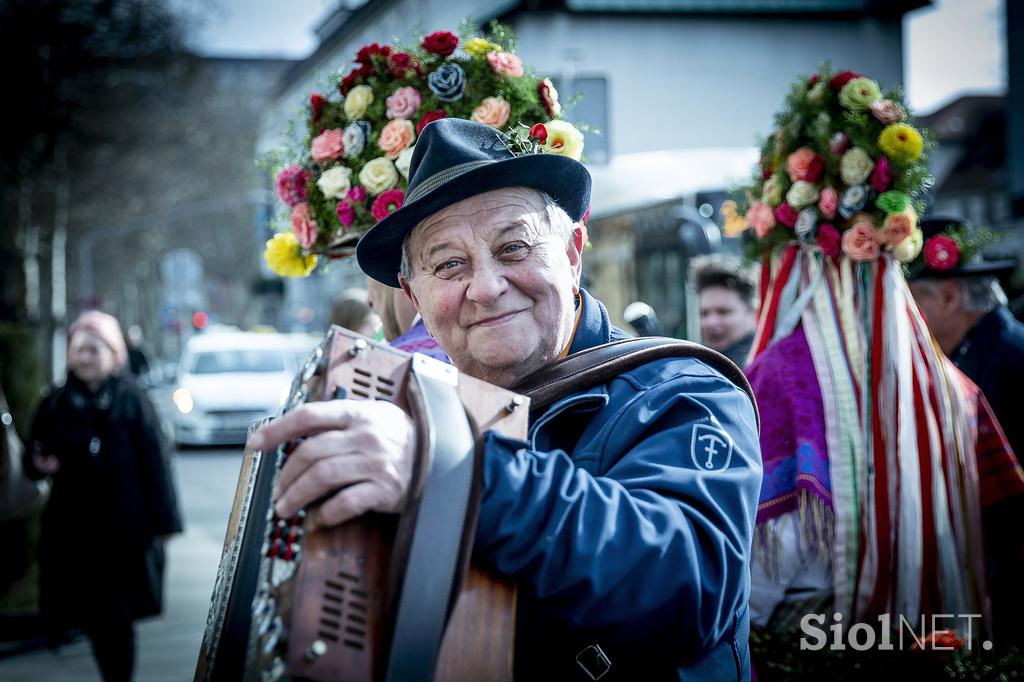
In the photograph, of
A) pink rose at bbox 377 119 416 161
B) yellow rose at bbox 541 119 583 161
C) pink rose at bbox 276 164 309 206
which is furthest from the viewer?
pink rose at bbox 276 164 309 206

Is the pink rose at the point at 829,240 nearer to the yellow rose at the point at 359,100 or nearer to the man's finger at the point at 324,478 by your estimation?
the yellow rose at the point at 359,100

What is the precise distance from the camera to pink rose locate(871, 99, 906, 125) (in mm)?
4039

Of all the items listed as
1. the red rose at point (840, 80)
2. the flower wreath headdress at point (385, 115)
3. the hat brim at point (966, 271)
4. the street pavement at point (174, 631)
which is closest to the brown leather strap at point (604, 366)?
the flower wreath headdress at point (385, 115)

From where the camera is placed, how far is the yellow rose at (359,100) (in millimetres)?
3729

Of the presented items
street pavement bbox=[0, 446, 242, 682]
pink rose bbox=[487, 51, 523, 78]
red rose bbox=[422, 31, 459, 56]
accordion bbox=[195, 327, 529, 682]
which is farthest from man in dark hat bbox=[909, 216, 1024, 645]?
street pavement bbox=[0, 446, 242, 682]

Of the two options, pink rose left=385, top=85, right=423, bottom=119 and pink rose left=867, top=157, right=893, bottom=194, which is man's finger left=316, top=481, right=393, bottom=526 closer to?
pink rose left=385, top=85, right=423, bottom=119

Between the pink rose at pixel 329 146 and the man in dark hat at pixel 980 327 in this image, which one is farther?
the man in dark hat at pixel 980 327

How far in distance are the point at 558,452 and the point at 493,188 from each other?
0.65 m

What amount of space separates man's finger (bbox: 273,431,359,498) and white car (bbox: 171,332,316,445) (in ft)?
51.3

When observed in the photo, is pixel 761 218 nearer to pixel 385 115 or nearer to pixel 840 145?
pixel 840 145

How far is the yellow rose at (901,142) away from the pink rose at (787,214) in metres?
0.43

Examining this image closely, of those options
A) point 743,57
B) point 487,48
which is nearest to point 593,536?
point 487,48

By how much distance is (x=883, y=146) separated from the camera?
4008 mm

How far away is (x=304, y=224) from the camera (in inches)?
152
